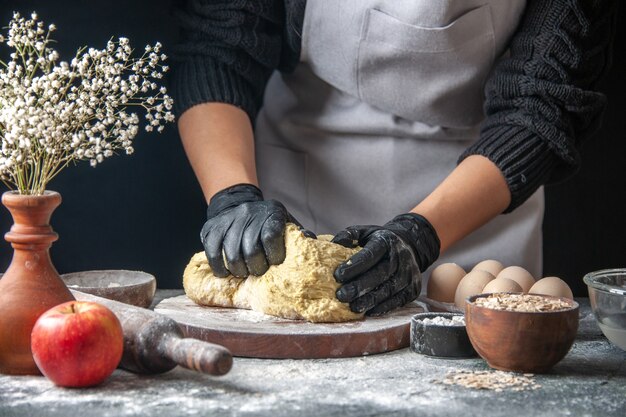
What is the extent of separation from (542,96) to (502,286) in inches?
21.2

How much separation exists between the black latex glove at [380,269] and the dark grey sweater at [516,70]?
40 centimetres

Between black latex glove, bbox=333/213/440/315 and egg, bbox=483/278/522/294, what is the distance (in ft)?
0.47

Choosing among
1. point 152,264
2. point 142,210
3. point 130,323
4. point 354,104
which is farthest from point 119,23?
point 130,323

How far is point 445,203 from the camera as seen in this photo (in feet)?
6.61

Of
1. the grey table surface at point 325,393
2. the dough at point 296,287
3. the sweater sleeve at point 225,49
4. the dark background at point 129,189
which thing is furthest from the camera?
the dark background at point 129,189

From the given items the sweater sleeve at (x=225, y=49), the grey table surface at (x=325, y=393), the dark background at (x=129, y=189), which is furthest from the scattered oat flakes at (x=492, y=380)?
the dark background at (x=129, y=189)

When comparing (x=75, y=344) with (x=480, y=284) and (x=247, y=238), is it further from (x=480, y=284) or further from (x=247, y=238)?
(x=480, y=284)

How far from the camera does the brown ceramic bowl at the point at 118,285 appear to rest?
5.62 ft

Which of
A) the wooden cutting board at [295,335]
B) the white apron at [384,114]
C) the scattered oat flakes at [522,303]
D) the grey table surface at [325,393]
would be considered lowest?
the grey table surface at [325,393]

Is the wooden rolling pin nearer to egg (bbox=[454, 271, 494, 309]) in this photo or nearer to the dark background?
egg (bbox=[454, 271, 494, 309])

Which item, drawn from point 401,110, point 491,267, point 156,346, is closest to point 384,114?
point 401,110

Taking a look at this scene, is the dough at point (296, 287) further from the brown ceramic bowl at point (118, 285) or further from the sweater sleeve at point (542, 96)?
the sweater sleeve at point (542, 96)

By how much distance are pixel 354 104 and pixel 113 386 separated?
111 cm

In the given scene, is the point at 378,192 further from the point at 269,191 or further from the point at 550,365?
the point at 550,365
